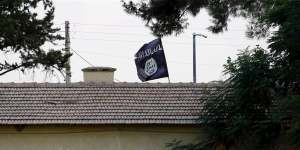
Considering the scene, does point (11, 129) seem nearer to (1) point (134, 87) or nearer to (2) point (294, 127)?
(1) point (134, 87)

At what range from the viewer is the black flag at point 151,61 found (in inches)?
888

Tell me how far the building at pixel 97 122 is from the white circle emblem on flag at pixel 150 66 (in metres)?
3.66

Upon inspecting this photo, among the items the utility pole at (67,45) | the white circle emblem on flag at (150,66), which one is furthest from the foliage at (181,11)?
the utility pole at (67,45)

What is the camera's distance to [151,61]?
2303cm

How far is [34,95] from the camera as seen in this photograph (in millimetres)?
19406

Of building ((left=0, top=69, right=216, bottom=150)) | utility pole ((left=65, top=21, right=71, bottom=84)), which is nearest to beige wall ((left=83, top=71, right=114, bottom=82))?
building ((left=0, top=69, right=216, bottom=150))

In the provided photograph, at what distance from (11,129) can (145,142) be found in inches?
140

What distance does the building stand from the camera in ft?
60.1

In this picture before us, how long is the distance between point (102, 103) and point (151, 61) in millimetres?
4384

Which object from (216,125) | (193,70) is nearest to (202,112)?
(216,125)

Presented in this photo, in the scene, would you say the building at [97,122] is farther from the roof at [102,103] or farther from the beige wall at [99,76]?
the beige wall at [99,76]

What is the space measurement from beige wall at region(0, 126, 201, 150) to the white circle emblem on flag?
4.47 meters

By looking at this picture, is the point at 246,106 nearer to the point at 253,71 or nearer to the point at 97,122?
the point at 253,71

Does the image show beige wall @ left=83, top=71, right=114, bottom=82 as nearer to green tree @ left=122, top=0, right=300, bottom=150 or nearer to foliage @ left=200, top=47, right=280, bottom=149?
green tree @ left=122, top=0, right=300, bottom=150
